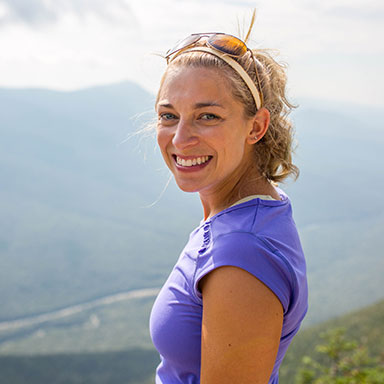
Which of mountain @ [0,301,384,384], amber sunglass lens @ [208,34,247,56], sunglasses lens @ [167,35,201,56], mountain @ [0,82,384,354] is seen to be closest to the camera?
amber sunglass lens @ [208,34,247,56]

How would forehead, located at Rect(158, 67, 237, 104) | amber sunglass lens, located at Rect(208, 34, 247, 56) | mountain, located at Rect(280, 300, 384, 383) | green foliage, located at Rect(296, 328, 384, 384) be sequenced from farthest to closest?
mountain, located at Rect(280, 300, 384, 383) < green foliage, located at Rect(296, 328, 384, 384) < amber sunglass lens, located at Rect(208, 34, 247, 56) < forehead, located at Rect(158, 67, 237, 104)

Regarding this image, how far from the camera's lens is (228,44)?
1791 millimetres

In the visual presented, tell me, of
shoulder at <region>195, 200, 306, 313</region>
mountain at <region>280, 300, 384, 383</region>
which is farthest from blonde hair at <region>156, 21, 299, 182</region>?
mountain at <region>280, 300, 384, 383</region>

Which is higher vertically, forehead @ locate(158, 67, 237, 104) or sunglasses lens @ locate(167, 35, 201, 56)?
sunglasses lens @ locate(167, 35, 201, 56)

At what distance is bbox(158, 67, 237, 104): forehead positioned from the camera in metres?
1.67

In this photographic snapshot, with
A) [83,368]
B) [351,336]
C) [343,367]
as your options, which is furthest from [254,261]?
[83,368]

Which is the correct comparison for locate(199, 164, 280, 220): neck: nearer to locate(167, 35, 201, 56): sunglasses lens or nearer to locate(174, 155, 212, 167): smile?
locate(174, 155, 212, 167): smile

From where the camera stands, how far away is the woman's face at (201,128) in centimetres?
168

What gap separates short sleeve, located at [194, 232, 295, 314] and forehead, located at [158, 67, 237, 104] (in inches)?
21.5

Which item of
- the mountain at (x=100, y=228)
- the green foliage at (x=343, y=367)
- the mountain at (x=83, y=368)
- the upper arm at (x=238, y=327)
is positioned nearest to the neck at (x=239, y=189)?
the upper arm at (x=238, y=327)

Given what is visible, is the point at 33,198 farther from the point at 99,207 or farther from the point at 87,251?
the point at 87,251

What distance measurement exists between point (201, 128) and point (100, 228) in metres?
137

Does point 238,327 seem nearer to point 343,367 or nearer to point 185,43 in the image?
point 185,43

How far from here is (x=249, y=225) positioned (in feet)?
4.82
